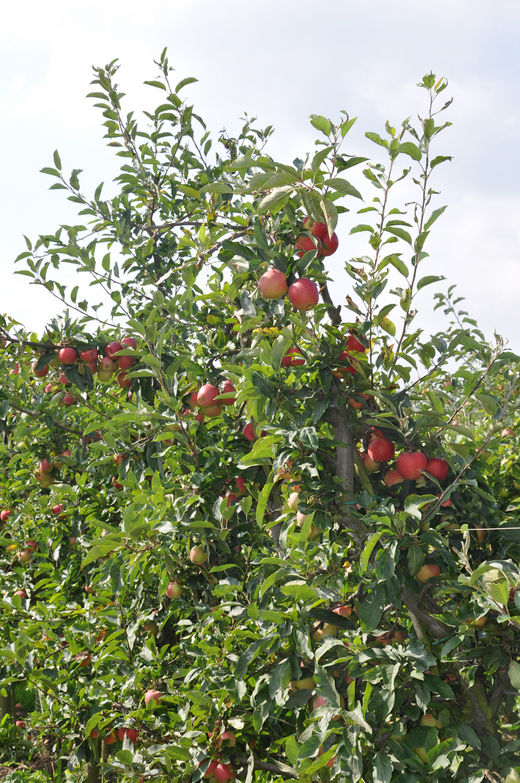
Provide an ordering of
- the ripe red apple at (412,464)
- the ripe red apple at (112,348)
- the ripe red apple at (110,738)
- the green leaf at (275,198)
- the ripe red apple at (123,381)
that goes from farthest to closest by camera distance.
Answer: the ripe red apple at (112,348) → the ripe red apple at (123,381) → the ripe red apple at (110,738) → the ripe red apple at (412,464) → the green leaf at (275,198)

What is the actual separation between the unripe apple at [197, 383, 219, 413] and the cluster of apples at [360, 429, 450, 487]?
643 millimetres

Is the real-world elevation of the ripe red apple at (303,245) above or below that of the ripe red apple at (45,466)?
above

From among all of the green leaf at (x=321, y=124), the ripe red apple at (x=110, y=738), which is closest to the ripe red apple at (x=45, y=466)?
the ripe red apple at (x=110, y=738)

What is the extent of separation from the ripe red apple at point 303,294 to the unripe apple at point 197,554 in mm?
984

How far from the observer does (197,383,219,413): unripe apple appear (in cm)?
239

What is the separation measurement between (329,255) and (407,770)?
4.72 ft

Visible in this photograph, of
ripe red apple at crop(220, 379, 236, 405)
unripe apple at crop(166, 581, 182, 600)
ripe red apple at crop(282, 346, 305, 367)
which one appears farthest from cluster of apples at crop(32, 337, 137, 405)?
ripe red apple at crop(282, 346, 305, 367)

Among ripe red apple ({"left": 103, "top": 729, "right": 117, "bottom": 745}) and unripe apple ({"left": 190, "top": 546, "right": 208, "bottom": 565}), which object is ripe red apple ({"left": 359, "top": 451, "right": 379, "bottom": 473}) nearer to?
unripe apple ({"left": 190, "top": 546, "right": 208, "bottom": 565})

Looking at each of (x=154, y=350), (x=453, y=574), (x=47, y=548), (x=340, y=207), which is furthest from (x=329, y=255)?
(x=47, y=548)

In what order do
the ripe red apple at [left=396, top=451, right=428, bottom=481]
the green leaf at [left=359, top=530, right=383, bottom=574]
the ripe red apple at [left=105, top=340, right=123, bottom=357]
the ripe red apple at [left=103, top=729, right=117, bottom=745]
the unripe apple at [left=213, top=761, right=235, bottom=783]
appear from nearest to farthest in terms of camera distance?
the green leaf at [left=359, top=530, right=383, bottom=574]
the ripe red apple at [left=396, top=451, right=428, bottom=481]
the unripe apple at [left=213, top=761, right=235, bottom=783]
the ripe red apple at [left=103, top=729, right=117, bottom=745]
the ripe red apple at [left=105, top=340, right=123, bottom=357]

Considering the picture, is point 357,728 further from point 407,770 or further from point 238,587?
point 238,587

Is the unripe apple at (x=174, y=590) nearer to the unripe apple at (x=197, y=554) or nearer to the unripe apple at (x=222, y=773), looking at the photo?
the unripe apple at (x=197, y=554)

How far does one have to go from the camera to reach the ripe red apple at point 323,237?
1953mm

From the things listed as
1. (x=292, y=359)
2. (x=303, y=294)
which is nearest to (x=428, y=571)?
(x=292, y=359)
